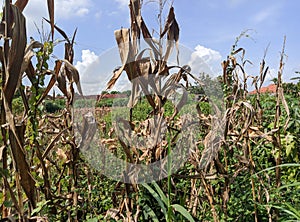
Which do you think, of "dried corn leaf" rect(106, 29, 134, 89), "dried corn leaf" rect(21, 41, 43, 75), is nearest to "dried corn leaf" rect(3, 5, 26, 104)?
"dried corn leaf" rect(21, 41, 43, 75)

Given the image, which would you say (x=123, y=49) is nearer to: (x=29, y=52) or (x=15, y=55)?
(x=29, y=52)

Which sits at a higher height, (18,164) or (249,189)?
(18,164)

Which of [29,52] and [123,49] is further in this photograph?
[123,49]

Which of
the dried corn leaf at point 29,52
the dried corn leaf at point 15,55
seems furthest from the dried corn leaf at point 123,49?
the dried corn leaf at point 15,55

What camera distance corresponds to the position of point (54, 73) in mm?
1116

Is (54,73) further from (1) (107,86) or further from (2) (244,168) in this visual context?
(2) (244,168)

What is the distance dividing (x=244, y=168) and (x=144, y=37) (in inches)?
30.4

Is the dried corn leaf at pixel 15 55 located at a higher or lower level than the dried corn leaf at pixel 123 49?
lower

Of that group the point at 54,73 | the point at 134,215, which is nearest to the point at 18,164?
the point at 54,73

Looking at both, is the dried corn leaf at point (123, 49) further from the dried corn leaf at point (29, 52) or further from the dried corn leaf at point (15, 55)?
the dried corn leaf at point (15, 55)

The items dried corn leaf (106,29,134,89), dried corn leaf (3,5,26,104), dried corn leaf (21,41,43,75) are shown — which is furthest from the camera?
dried corn leaf (106,29,134,89)

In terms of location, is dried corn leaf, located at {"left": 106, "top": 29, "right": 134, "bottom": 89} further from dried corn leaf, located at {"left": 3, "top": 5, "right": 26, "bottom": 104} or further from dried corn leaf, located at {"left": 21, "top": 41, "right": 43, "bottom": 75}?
dried corn leaf, located at {"left": 3, "top": 5, "right": 26, "bottom": 104}

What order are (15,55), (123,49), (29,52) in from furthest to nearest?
(123,49)
(29,52)
(15,55)

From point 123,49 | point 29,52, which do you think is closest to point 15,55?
point 29,52
